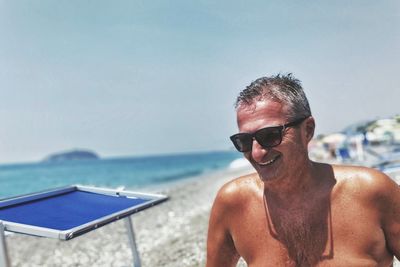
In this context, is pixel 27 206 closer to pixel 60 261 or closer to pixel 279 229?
pixel 279 229

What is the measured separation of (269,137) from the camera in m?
2.00

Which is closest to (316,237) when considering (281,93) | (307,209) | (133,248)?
(307,209)

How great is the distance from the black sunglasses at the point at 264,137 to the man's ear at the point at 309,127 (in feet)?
0.14

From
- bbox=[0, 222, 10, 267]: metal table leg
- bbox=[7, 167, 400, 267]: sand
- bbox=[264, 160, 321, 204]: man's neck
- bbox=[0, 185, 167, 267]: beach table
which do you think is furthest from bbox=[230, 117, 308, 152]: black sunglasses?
bbox=[7, 167, 400, 267]: sand

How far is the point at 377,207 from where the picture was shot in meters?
1.98

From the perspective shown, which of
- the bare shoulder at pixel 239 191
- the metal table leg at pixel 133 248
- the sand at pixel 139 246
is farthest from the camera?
the sand at pixel 139 246

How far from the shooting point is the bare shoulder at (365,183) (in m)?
1.97

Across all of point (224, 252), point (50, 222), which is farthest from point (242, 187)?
point (50, 222)

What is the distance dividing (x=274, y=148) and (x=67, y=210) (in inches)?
78.3

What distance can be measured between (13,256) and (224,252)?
24.4ft

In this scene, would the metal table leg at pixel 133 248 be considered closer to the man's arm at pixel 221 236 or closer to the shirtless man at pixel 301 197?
the man's arm at pixel 221 236

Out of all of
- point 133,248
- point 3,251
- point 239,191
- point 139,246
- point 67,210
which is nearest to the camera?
point 239,191

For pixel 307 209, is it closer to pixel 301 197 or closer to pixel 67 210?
pixel 301 197

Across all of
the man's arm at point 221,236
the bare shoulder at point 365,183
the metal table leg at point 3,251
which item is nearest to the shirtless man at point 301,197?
the bare shoulder at point 365,183
